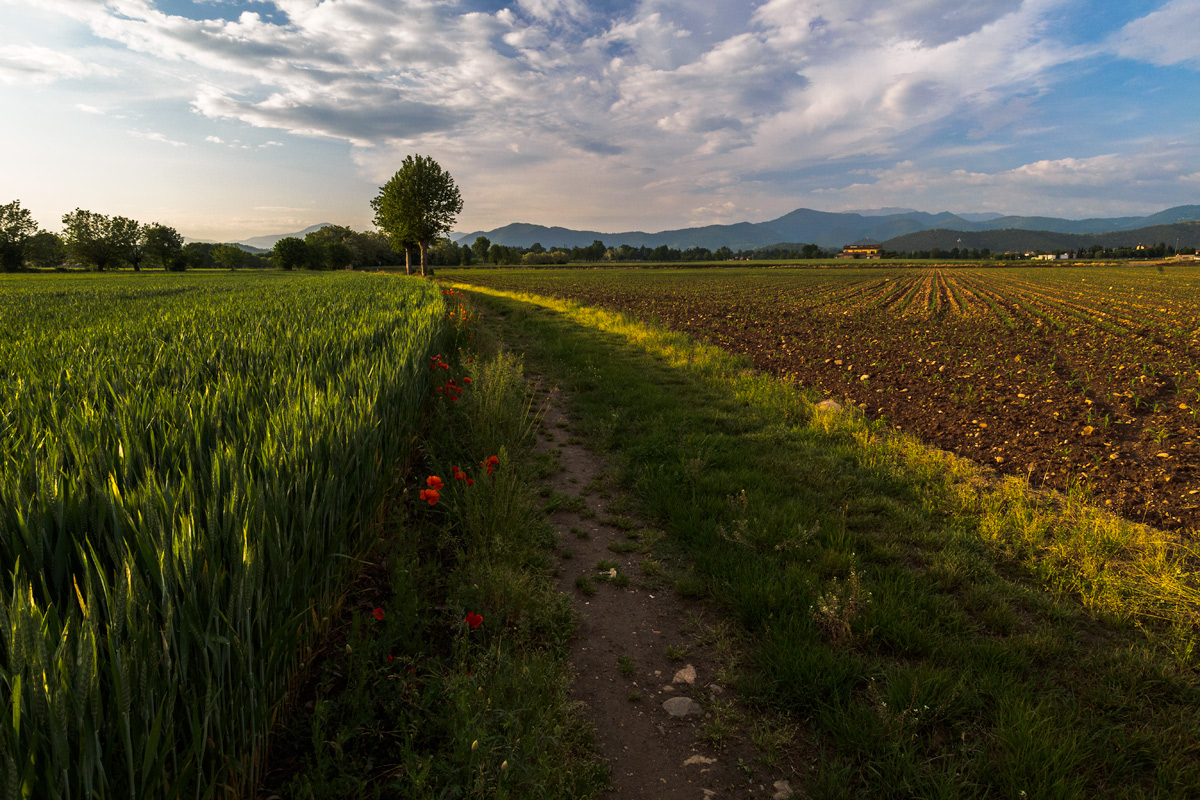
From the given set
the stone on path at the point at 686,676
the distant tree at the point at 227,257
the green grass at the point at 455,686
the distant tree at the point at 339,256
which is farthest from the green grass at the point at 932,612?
the distant tree at the point at 227,257

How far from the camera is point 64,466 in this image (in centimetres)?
231

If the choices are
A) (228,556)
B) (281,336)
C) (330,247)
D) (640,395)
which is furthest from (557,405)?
(330,247)

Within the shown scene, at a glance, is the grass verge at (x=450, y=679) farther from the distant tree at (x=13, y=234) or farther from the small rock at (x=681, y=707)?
the distant tree at (x=13, y=234)

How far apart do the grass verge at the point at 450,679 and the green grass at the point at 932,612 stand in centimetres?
122

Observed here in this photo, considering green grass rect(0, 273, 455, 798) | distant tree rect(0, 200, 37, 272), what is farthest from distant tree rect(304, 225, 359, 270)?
green grass rect(0, 273, 455, 798)

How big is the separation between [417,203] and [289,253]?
48102 mm

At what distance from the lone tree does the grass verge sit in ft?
163

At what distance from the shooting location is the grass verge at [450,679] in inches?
87.2

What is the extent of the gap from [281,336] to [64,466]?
4.34 meters

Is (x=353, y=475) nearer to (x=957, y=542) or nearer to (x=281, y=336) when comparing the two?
(x=281, y=336)

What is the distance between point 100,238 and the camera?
2896 inches

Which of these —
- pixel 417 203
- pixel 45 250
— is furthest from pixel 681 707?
pixel 45 250

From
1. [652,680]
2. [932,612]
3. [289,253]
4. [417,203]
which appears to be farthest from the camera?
[289,253]

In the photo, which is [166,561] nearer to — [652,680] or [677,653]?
[652,680]
